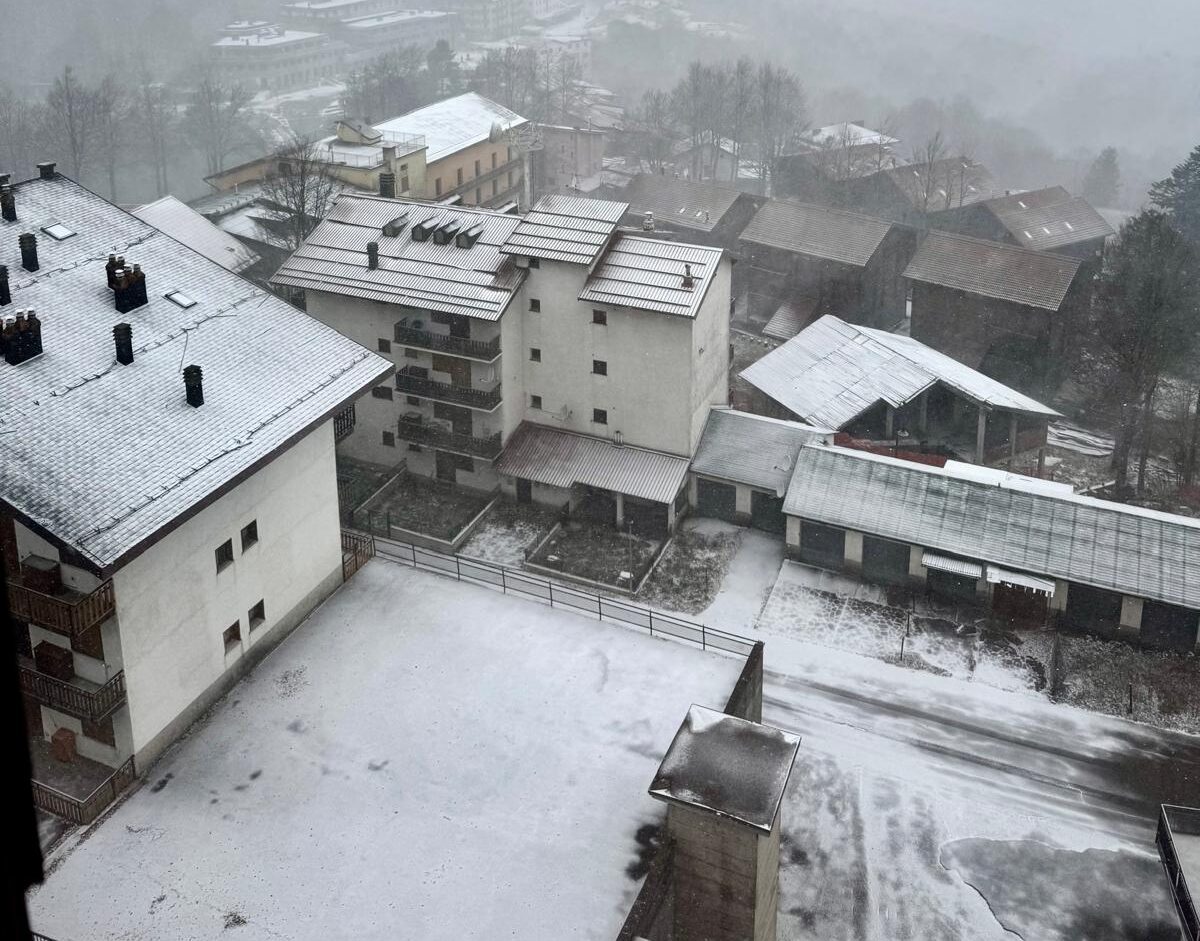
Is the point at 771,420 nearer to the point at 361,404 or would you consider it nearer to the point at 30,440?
the point at 361,404

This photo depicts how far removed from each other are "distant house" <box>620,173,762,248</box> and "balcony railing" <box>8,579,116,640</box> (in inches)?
2358

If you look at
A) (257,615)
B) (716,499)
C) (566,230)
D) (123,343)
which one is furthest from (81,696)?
A: (716,499)

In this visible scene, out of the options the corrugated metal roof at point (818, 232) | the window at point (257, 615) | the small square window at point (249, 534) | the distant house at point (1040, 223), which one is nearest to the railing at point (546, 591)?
the window at point (257, 615)

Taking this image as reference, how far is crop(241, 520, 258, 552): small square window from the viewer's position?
1261 inches

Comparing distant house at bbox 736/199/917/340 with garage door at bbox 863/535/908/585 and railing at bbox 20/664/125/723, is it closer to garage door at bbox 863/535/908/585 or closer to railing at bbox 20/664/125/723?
garage door at bbox 863/535/908/585

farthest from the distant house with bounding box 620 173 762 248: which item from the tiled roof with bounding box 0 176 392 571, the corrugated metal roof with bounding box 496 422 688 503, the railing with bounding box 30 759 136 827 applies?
the railing with bounding box 30 759 136 827

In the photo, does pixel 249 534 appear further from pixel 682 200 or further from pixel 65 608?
pixel 682 200

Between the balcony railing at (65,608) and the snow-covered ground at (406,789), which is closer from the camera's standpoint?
the snow-covered ground at (406,789)

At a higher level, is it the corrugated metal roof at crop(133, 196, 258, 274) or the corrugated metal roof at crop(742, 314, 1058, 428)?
the corrugated metal roof at crop(133, 196, 258, 274)

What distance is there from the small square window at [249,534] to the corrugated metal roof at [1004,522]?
22732 millimetres

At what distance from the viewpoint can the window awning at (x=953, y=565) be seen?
44938 mm

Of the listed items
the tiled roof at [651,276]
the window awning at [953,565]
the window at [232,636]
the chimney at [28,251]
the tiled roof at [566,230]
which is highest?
the chimney at [28,251]

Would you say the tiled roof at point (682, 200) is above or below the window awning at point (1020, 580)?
above

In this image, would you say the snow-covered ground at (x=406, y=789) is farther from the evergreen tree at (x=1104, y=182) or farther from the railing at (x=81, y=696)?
the evergreen tree at (x=1104, y=182)
